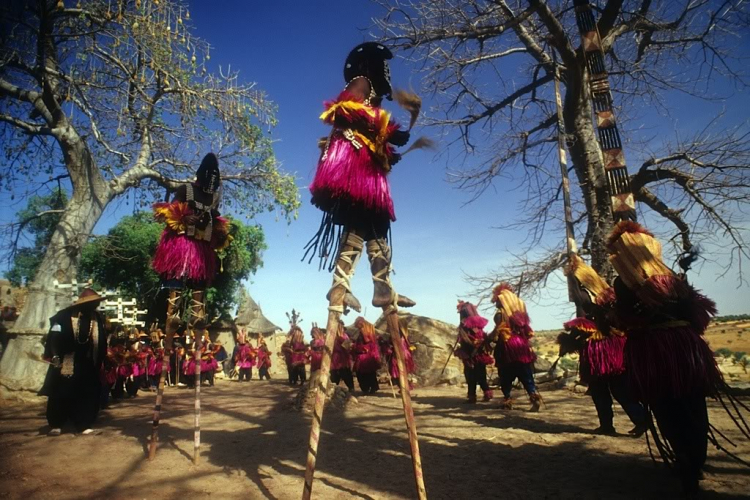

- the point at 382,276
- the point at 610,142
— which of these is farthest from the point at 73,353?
the point at 610,142

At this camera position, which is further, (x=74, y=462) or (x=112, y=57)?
(x=112, y=57)

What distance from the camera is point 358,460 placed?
12.7 feet

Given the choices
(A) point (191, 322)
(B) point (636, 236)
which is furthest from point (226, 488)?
(B) point (636, 236)

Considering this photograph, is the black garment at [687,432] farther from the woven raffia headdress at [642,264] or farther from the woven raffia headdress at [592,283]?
the woven raffia headdress at [592,283]

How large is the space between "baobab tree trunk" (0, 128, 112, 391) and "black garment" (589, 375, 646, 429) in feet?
33.4

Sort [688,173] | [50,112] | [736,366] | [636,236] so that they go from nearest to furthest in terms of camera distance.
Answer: [636,236] → [688,173] → [50,112] → [736,366]

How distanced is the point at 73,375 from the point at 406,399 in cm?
Result: 545

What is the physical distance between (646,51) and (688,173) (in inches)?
127

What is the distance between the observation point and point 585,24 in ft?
20.1

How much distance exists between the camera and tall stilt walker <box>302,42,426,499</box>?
2.54 metres

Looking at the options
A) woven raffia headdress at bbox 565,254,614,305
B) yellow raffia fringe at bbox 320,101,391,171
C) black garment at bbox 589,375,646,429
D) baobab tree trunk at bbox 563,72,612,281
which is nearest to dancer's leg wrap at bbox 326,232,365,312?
yellow raffia fringe at bbox 320,101,391,171

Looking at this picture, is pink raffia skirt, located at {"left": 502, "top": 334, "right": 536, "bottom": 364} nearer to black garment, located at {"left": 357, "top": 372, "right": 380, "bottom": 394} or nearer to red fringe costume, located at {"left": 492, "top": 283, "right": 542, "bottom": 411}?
red fringe costume, located at {"left": 492, "top": 283, "right": 542, "bottom": 411}

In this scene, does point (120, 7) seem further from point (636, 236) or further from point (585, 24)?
point (636, 236)

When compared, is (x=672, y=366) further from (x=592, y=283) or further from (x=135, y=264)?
(x=135, y=264)
